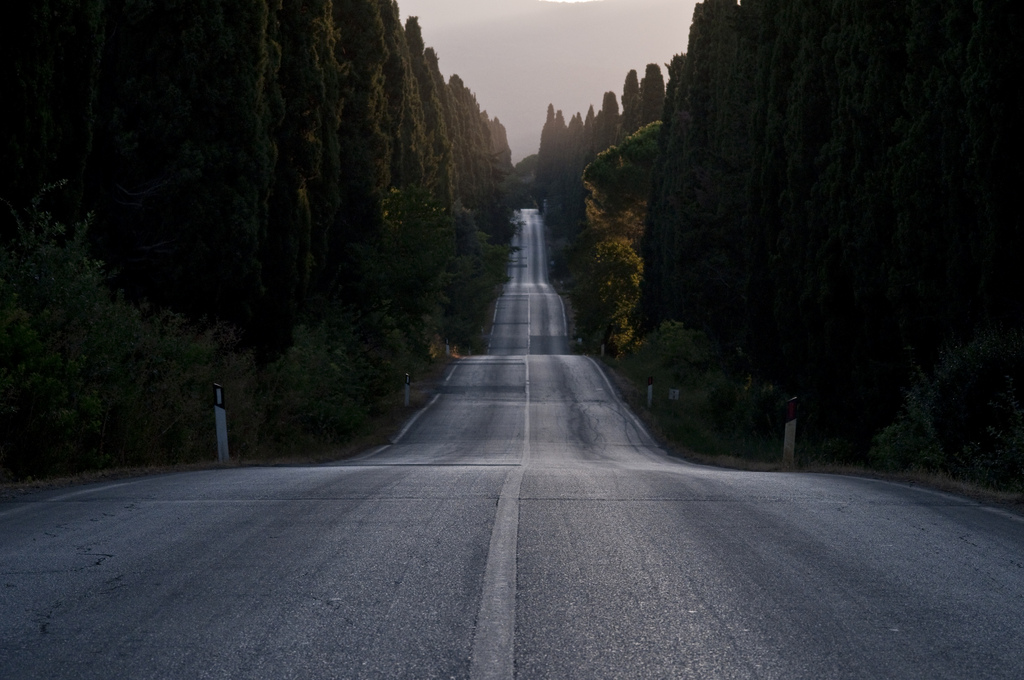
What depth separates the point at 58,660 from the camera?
368 centimetres

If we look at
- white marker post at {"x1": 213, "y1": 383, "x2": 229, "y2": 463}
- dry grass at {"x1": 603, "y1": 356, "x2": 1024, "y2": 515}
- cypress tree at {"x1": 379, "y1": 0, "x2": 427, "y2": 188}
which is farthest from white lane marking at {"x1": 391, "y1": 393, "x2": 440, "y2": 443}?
white marker post at {"x1": 213, "y1": 383, "x2": 229, "y2": 463}

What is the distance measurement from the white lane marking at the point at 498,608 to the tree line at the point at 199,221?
6218 mm

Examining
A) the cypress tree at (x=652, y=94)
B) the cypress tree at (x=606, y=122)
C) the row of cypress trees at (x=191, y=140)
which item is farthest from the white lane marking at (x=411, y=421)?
the cypress tree at (x=606, y=122)

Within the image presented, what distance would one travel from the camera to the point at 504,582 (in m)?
4.83

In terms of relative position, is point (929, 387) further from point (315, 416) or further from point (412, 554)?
point (315, 416)

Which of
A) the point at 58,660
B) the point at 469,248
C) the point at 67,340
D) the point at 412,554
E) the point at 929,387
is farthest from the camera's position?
the point at 469,248

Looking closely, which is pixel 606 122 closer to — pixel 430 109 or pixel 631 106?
pixel 631 106

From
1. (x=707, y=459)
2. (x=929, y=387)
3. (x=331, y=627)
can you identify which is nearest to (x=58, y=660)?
(x=331, y=627)

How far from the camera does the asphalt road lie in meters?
3.72

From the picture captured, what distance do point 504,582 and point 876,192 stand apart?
15.1 meters

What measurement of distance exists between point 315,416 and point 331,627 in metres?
18.7

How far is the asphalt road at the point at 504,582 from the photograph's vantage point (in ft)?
12.2

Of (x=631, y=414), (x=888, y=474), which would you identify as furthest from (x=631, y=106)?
(x=888, y=474)

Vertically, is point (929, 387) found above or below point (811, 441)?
above
